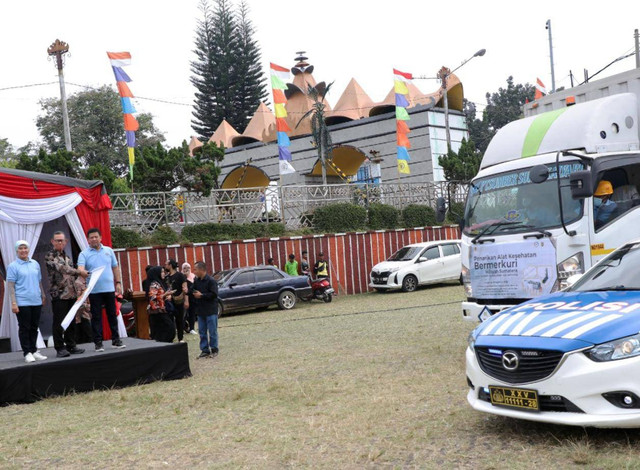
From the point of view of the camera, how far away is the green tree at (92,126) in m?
49.4

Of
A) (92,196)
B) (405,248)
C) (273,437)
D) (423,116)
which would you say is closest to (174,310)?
(92,196)

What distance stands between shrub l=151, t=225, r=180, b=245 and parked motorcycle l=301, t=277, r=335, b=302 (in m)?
4.58

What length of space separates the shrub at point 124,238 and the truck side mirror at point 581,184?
15783mm

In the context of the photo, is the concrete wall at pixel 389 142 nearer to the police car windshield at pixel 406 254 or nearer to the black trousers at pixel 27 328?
the police car windshield at pixel 406 254

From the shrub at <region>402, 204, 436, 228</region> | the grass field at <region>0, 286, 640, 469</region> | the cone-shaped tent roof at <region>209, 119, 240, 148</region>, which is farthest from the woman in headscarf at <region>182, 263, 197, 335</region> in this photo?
the cone-shaped tent roof at <region>209, 119, 240, 148</region>

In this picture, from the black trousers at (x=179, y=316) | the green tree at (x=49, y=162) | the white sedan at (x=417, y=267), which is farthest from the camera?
the white sedan at (x=417, y=267)

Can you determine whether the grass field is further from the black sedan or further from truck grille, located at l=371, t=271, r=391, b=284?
truck grille, located at l=371, t=271, r=391, b=284

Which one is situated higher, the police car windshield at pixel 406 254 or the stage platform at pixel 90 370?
the police car windshield at pixel 406 254

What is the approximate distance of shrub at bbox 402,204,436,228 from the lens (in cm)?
2817

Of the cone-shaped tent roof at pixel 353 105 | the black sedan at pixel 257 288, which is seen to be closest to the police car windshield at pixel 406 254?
the black sedan at pixel 257 288

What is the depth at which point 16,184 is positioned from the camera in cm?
1120

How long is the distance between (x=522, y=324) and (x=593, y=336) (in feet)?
2.32

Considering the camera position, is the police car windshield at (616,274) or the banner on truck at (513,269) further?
the banner on truck at (513,269)

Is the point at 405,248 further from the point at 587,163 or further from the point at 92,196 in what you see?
the point at 587,163
